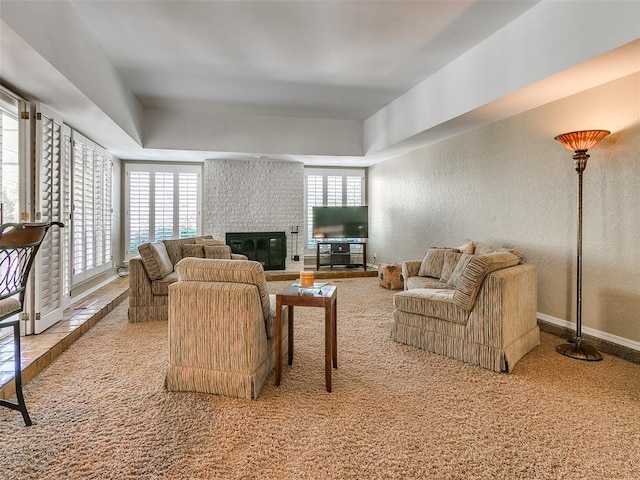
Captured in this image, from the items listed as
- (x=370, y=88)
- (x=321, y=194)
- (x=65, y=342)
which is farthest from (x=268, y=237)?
(x=65, y=342)

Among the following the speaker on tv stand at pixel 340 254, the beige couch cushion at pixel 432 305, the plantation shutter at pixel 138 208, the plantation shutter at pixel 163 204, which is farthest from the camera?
the speaker on tv stand at pixel 340 254

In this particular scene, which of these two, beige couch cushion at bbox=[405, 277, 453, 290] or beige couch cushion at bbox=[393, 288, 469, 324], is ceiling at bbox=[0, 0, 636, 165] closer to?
beige couch cushion at bbox=[405, 277, 453, 290]

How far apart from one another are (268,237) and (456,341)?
188 inches

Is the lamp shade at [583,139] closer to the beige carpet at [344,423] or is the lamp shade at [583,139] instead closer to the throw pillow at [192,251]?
the beige carpet at [344,423]

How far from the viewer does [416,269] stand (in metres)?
4.43

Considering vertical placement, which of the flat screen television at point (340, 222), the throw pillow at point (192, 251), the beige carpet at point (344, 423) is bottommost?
the beige carpet at point (344, 423)

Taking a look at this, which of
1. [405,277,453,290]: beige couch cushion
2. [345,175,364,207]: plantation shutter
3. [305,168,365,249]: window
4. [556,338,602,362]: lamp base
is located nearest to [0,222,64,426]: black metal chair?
[405,277,453,290]: beige couch cushion

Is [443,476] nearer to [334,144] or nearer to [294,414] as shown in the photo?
[294,414]

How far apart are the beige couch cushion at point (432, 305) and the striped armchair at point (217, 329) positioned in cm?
141

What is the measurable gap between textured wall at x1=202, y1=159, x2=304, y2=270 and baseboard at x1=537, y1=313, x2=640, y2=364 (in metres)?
4.52

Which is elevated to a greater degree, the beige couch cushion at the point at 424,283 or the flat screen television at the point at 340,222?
the flat screen television at the point at 340,222

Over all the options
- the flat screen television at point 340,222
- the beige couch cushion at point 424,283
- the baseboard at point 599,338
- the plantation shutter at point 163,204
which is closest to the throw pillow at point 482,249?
the beige couch cushion at point 424,283

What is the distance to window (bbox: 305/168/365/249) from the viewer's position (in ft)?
25.0

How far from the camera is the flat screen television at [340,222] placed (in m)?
7.00
